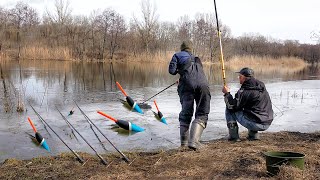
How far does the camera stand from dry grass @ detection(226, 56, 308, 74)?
134 feet

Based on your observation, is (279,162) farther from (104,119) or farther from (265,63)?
(265,63)

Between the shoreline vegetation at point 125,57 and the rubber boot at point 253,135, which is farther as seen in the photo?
the shoreline vegetation at point 125,57

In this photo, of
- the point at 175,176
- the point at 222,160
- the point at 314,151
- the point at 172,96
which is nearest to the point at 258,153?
the point at 222,160

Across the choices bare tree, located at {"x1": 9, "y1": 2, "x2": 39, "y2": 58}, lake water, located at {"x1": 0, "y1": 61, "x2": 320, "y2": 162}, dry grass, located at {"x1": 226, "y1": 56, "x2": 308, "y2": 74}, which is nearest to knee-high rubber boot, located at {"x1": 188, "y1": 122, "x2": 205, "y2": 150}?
lake water, located at {"x1": 0, "y1": 61, "x2": 320, "y2": 162}

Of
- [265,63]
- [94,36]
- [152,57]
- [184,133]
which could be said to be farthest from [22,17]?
[184,133]

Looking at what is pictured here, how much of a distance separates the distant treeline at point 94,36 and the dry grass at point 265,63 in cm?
340

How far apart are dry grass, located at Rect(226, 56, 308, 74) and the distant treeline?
340 cm

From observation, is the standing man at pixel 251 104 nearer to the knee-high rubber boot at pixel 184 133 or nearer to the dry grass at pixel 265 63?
the knee-high rubber boot at pixel 184 133

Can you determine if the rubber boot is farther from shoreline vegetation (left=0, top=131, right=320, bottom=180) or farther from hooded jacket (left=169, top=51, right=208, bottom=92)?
hooded jacket (left=169, top=51, right=208, bottom=92)

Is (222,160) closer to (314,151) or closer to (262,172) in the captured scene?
(262,172)

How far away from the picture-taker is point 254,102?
5.94 m

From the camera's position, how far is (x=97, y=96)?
1366 centimetres

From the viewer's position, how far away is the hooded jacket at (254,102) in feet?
19.5

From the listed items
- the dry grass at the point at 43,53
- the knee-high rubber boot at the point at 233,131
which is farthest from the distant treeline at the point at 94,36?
the knee-high rubber boot at the point at 233,131
